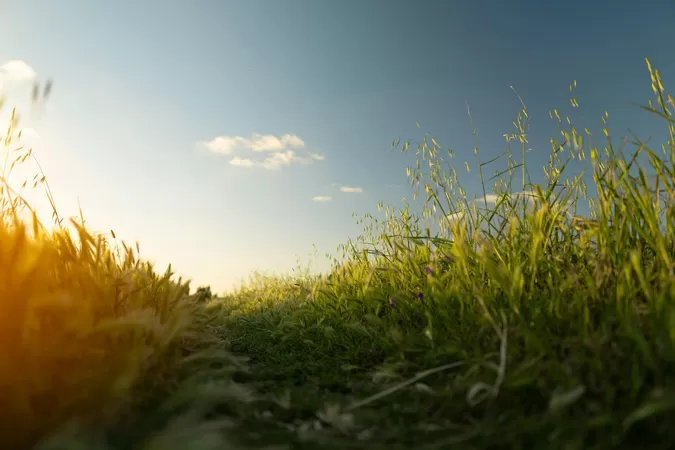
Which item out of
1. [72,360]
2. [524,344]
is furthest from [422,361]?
[72,360]

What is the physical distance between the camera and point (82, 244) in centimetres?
244

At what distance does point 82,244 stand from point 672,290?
2629 mm

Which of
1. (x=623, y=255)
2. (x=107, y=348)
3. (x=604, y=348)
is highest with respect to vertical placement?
(x=623, y=255)

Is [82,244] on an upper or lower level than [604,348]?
upper

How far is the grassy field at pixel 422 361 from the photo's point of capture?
142cm

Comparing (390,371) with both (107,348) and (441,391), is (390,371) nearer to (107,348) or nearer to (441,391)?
(441,391)

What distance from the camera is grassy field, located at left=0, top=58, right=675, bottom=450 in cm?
142

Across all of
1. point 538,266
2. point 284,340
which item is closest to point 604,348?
point 538,266

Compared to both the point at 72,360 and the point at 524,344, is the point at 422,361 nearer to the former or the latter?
the point at 524,344

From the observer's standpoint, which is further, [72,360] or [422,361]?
[422,361]

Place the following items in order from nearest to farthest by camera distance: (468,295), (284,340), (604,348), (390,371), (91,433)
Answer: (91,433) → (604,348) → (390,371) → (468,295) → (284,340)

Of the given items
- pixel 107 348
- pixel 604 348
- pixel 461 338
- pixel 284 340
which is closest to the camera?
pixel 604 348

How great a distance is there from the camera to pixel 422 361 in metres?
2.17

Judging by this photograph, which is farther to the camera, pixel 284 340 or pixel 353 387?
pixel 284 340
